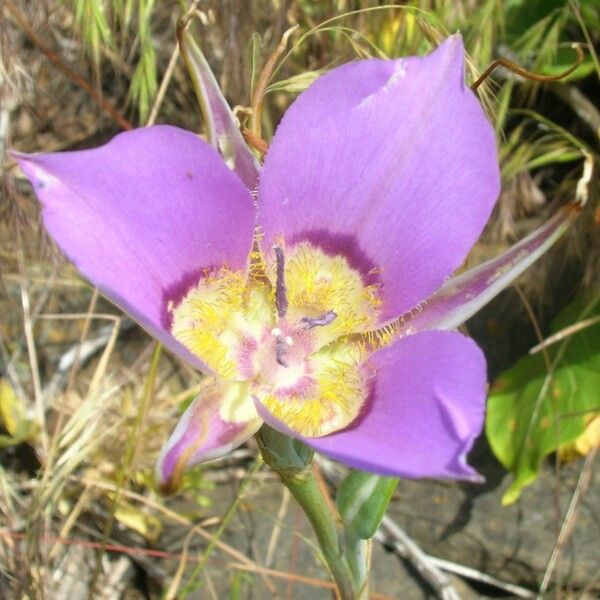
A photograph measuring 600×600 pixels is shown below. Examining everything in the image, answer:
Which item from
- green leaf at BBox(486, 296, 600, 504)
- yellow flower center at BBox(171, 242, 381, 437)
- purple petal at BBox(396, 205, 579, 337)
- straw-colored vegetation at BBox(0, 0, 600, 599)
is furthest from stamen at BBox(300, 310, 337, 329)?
green leaf at BBox(486, 296, 600, 504)

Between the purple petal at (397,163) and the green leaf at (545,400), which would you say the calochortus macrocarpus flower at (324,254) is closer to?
the purple petal at (397,163)

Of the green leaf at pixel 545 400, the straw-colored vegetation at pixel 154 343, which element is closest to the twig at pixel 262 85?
the straw-colored vegetation at pixel 154 343

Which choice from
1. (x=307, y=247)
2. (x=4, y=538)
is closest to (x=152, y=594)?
(x=4, y=538)

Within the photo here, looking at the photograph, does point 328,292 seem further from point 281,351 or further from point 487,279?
point 487,279

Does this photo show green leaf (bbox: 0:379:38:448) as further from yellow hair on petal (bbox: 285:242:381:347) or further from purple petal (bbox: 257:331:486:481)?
purple petal (bbox: 257:331:486:481)

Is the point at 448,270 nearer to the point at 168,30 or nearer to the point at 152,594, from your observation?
the point at 152,594
